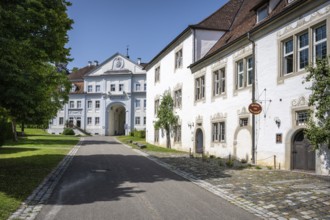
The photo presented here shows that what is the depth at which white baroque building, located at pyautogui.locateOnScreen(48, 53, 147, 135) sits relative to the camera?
6825cm

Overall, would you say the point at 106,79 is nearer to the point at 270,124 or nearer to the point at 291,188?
the point at 270,124

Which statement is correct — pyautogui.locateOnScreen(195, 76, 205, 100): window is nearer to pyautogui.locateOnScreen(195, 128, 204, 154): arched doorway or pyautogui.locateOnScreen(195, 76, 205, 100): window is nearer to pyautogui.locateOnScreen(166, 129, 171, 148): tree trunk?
pyautogui.locateOnScreen(195, 128, 204, 154): arched doorway

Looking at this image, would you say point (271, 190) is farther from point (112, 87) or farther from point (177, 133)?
point (112, 87)

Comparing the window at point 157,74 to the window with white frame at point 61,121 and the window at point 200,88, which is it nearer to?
the window at point 200,88

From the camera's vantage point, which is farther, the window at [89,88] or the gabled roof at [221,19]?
the window at [89,88]

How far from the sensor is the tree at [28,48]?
11.5 metres

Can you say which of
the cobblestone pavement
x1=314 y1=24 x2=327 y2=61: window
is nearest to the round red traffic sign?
the cobblestone pavement

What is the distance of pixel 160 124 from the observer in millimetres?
33719

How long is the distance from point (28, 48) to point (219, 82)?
45.2 ft

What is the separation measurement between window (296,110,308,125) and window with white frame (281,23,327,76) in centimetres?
180

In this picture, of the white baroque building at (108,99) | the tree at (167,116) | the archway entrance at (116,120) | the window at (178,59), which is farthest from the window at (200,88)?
the archway entrance at (116,120)

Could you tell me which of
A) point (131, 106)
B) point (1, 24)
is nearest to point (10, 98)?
point (1, 24)

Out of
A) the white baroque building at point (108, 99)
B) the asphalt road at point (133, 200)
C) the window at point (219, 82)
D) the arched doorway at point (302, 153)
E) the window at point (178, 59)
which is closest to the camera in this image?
the asphalt road at point (133, 200)

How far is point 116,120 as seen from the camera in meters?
74.3
